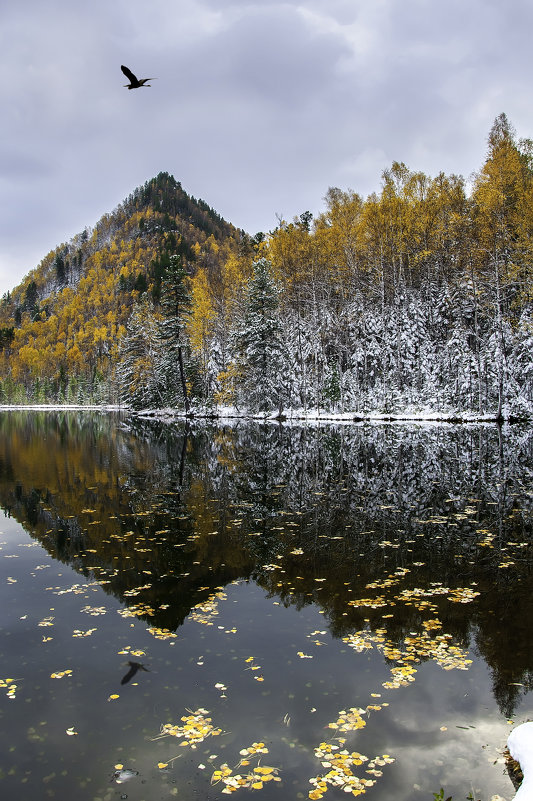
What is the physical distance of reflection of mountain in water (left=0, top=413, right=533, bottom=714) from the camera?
690cm

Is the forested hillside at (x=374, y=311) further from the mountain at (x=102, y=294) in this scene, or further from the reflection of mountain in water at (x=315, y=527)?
the mountain at (x=102, y=294)

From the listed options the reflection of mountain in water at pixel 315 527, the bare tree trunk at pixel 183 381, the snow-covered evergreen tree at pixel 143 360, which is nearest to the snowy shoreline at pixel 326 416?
the bare tree trunk at pixel 183 381

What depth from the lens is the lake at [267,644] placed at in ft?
13.0

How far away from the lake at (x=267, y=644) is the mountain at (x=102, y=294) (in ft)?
322

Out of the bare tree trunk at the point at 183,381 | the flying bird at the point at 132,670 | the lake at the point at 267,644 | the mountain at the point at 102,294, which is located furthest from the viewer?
the mountain at the point at 102,294

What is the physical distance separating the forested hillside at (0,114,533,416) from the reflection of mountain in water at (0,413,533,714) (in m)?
15.4

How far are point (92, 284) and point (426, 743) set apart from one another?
591 ft

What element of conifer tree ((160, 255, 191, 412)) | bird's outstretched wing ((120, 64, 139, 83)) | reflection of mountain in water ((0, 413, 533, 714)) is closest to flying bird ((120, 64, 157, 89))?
bird's outstretched wing ((120, 64, 139, 83))

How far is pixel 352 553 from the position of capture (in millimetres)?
9000

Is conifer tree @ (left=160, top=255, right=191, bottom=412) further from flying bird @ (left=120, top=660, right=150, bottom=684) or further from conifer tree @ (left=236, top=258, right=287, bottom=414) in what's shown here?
flying bird @ (left=120, top=660, right=150, bottom=684)

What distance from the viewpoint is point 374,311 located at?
4547 cm

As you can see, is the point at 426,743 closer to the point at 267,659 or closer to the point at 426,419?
the point at 267,659

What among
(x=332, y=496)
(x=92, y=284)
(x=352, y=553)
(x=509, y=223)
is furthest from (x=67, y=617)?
(x=92, y=284)

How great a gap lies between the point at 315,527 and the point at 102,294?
529ft
